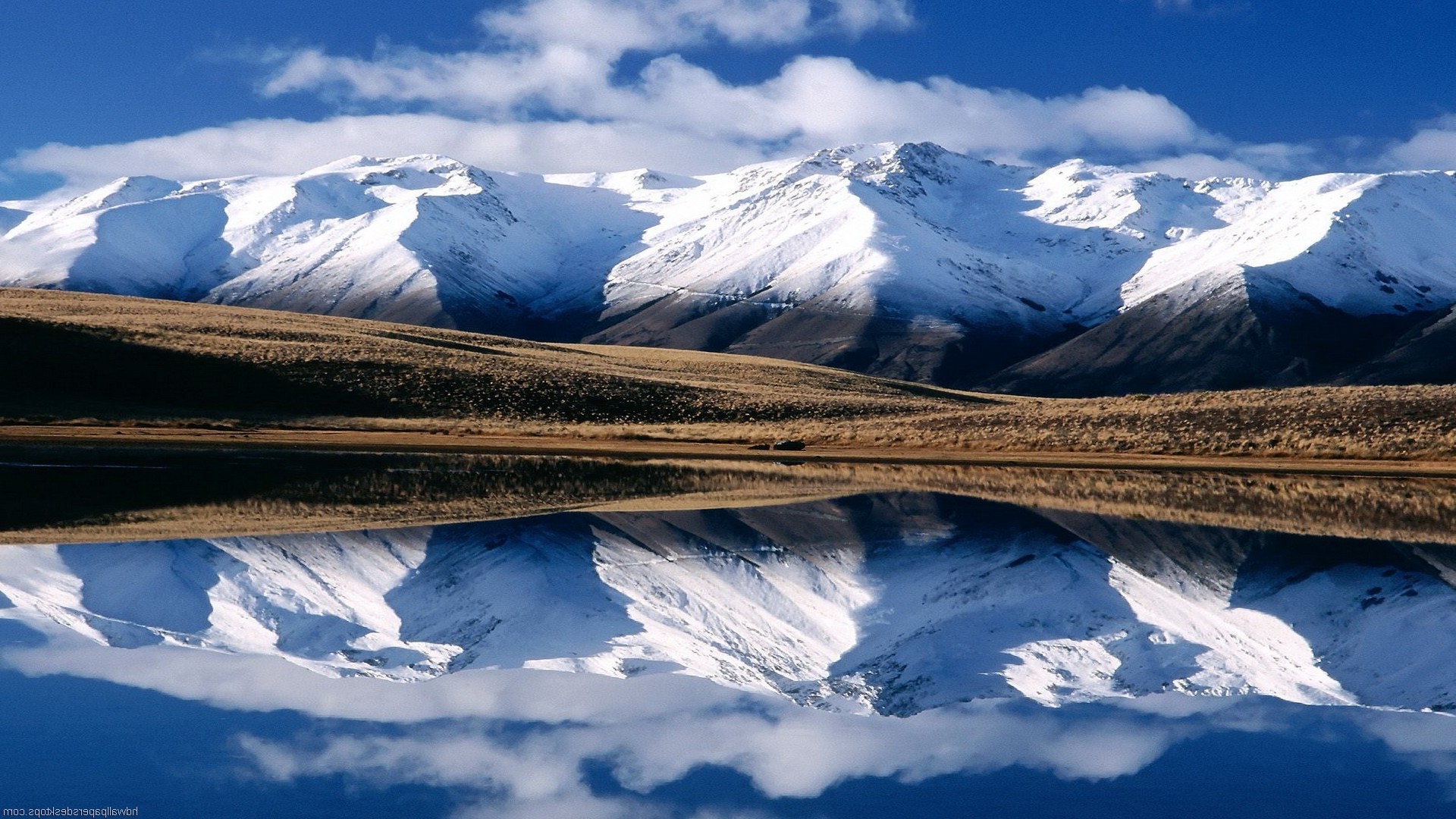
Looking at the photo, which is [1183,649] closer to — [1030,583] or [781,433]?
[1030,583]

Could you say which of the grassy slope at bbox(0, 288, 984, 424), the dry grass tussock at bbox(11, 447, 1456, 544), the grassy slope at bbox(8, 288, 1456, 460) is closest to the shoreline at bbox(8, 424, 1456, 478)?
the grassy slope at bbox(8, 288, 1456, 460)

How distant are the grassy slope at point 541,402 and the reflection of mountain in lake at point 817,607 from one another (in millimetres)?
31624

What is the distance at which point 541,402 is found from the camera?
7338 cm

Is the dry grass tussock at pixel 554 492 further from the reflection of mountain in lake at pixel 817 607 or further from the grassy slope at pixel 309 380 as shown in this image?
the grassy slope at pixel 309 380

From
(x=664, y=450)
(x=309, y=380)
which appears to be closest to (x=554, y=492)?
(x=664, y=450)

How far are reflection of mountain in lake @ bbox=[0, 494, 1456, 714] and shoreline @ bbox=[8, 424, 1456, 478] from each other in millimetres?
23198

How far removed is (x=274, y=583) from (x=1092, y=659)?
11.4 meters

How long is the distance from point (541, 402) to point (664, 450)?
19.5m

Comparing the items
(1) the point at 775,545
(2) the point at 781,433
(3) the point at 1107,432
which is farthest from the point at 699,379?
(1) the point at 775,545

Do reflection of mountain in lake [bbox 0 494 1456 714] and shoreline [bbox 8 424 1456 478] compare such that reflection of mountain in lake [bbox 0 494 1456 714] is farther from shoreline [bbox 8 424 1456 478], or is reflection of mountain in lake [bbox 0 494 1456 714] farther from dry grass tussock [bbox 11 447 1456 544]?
shoreline [bbox 8 424 1456 478]

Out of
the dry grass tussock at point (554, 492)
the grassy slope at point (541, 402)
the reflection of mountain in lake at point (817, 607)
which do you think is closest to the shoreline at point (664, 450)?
the grassy slope at point (541, 402)

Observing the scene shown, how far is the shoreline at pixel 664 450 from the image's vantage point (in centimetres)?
4800

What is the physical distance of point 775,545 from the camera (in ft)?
82.8

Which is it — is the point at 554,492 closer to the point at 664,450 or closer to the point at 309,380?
the point at 664,450
